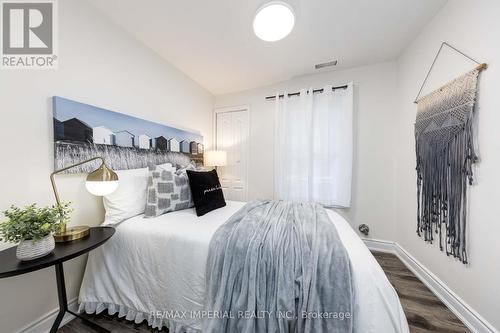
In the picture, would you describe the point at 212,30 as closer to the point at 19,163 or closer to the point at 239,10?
the point at 239,10

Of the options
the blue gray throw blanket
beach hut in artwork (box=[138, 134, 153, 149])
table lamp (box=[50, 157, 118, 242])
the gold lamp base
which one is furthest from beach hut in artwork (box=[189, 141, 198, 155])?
the blue gray throw blanket

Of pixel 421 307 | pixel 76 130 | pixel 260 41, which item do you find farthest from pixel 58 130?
pixel 421 307

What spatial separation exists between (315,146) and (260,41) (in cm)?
155

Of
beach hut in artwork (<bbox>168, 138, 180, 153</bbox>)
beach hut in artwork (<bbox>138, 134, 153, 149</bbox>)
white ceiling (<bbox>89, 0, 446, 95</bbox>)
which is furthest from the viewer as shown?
beach hut in artwork (<bbox>168, 138, 180, 153</bbox>)

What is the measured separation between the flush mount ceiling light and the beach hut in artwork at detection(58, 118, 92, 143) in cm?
166

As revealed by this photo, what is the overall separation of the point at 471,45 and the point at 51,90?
303 cm

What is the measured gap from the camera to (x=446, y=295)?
1486 millimetres

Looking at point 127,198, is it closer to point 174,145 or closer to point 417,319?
point 174,145

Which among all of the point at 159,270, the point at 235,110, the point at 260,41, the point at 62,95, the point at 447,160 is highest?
the point at 260,41

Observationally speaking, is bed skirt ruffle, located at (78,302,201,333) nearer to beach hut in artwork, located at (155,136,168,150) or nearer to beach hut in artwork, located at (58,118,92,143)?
beach hut in artwork, located at (58,118,92,143)

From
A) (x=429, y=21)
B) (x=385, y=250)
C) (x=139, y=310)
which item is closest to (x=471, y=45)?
(x=429, y=21)

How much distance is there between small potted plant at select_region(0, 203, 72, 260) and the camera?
0.88 meters

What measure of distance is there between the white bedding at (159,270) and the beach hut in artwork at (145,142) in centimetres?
82

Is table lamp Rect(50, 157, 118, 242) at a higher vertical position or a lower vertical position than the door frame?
lower
